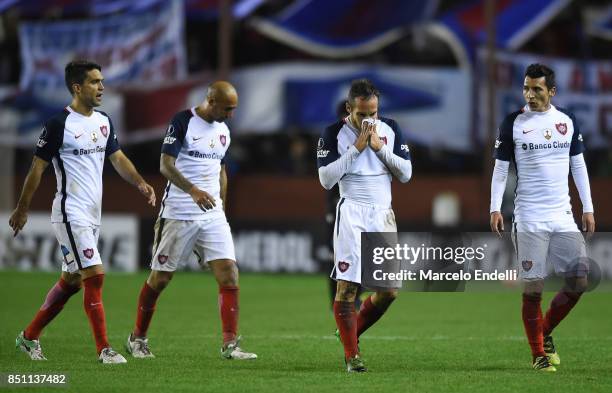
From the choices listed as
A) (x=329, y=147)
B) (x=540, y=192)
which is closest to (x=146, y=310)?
(x=329, y=147)

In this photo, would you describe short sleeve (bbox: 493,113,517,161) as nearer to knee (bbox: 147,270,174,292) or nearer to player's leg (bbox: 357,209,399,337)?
player's leg (bbox: 357,209,399,337)

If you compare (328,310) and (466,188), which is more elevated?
(466,188)

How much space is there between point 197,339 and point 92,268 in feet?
7.86

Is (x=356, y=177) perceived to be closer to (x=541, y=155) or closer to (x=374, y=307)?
(x=374, y=307)

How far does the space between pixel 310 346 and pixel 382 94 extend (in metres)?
13.1

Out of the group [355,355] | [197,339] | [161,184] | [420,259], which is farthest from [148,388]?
[161,184]

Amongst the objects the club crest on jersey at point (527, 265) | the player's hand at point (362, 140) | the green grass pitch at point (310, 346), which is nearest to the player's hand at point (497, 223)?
the club crest on jersey at point (527, 265)

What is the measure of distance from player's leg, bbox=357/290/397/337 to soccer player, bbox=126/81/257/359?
3.21 feet

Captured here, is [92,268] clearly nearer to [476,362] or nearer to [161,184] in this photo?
[476,362]

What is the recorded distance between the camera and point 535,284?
9977 millimetres

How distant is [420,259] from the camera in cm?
1031

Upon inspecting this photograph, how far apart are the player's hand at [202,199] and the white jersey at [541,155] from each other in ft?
7.33
